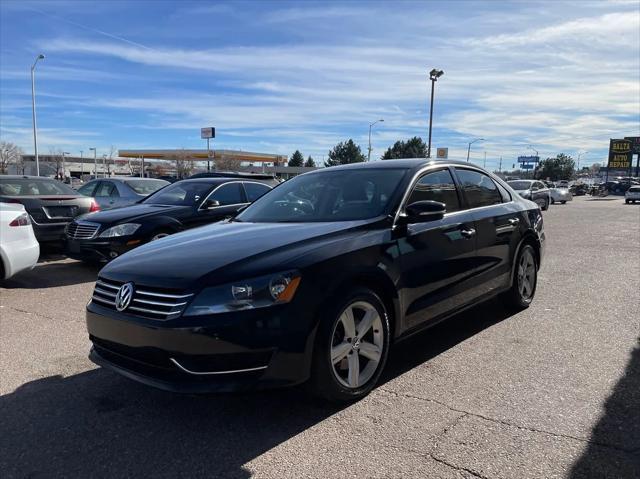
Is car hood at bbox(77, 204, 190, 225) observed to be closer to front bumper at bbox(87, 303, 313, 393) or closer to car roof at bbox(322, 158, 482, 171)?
car roof at bbox(322, 158, 482, 171)

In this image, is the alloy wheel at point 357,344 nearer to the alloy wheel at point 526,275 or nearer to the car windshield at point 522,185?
the alloy wheel at point 526,275

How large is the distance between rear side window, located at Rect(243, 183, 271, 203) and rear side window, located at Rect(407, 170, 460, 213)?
4951 millimetres

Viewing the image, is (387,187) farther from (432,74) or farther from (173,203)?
(432,74)

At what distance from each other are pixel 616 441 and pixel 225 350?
226 cm

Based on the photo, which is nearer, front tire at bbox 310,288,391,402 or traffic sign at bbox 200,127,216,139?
front tire at bbox 310,288,391,402

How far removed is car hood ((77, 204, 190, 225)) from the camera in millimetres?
7785

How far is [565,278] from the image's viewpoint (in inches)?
300

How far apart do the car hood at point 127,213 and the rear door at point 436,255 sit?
485cm

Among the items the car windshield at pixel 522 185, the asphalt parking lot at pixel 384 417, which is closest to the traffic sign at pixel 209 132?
the car windshield at pixel 522 185

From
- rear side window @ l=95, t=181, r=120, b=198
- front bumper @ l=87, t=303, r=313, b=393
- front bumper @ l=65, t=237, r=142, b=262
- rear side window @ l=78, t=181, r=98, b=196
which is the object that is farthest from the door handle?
rear side window @ l=78, t=181, r=98, b=196

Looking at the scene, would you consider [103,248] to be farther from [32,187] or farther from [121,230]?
[32,187]

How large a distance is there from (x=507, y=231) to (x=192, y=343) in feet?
11.8

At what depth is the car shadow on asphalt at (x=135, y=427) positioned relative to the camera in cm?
281

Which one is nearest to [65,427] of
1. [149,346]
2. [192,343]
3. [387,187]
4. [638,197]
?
[149,346]
